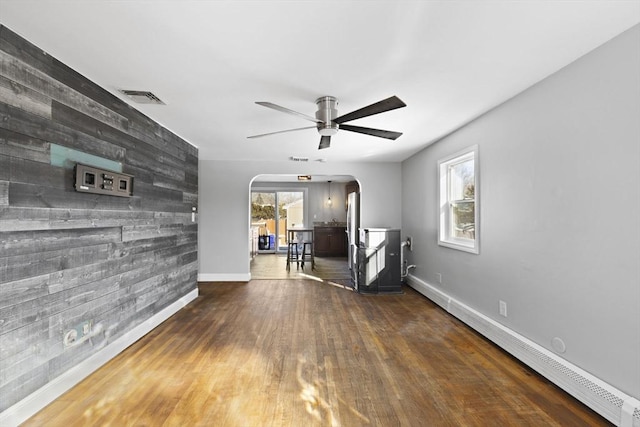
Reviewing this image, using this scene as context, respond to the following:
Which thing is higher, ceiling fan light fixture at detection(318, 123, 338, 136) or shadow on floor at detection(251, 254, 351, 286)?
ceiling fan light fixture at detection(318, 123, 338, 136)

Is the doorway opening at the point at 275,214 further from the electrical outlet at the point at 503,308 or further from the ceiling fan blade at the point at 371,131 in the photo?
the electrical outlet at the point at 503,308

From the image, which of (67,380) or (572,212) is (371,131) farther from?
(67,380)

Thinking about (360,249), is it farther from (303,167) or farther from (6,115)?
(6,115)

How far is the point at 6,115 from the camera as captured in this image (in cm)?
171

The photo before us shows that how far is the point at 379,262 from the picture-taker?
482 centimetres

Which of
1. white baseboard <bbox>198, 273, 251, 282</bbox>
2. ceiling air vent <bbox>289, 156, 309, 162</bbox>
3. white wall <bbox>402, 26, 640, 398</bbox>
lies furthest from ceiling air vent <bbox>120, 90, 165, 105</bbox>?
white baseboard <bbox>198, 273, 251, 282</bbox>

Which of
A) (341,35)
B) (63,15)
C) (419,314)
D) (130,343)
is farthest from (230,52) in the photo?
(419,314)

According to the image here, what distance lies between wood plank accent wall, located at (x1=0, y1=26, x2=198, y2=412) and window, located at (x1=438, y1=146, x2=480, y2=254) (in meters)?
3.57

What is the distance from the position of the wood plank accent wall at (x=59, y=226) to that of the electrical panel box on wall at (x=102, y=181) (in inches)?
2.7

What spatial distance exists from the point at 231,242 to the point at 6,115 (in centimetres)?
395

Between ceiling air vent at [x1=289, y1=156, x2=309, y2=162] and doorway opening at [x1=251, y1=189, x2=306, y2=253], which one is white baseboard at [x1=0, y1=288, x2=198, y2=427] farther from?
doorway opening at [x1=251, y1=189, x2=306, y2=253]

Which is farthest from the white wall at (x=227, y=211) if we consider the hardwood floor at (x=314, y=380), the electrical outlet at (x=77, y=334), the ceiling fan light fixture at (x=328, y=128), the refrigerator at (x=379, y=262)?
the electrical outlet at (x=77, y=334)

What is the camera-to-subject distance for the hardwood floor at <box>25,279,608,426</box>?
1825 millimetres

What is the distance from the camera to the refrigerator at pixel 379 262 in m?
4.78
